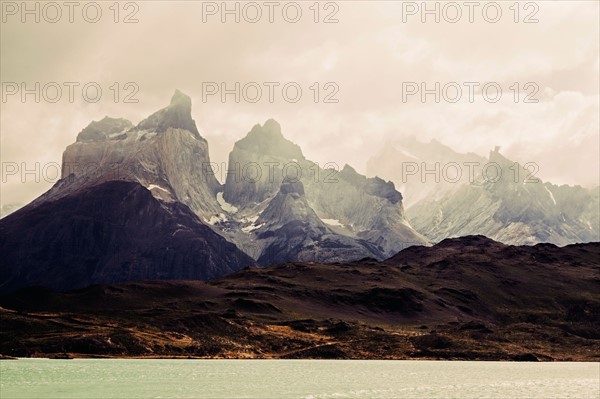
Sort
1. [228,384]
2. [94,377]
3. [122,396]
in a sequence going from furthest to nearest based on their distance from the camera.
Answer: [94,377] < [228,384] < [122,396]

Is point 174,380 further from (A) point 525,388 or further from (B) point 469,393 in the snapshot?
(A) point 525,388

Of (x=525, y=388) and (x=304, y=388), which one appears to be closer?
(x=304, y=388)

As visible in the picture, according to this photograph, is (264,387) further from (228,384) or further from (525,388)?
(525,388)

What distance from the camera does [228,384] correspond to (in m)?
180

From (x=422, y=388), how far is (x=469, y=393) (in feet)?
43.6

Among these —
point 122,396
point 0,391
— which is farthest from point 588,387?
point 0,391

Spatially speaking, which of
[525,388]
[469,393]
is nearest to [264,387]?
[469,393]

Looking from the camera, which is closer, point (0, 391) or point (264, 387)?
point (0, 391)

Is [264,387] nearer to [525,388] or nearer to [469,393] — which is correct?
[469,393]

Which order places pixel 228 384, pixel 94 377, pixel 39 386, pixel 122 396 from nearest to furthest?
pixel 122 396 < pixel 39 386 < pixel 228 384 < pixel 94 377

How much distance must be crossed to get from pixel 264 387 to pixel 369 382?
1262 inches

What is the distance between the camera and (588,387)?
646 ft

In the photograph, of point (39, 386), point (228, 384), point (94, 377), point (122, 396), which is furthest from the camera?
point (94, 377)

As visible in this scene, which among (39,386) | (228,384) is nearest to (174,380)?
(228,384)
